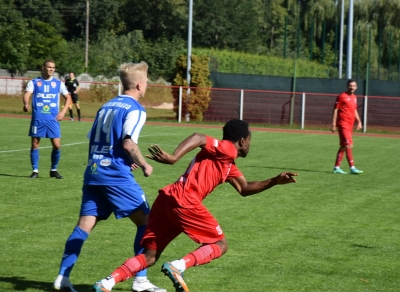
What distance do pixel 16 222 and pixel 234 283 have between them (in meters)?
3.58

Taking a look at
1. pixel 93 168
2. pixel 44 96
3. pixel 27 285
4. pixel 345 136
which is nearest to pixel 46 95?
pixel 44 96

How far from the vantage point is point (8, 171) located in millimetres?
A: 14688

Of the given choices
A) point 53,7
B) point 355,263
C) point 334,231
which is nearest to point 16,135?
point 334,231

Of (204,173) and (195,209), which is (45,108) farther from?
(195,209)

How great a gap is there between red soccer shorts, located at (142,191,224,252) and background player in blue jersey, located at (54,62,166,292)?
0.32 m

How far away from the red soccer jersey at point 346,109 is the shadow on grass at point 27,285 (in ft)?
37.3

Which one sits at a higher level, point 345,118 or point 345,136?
point 345,118

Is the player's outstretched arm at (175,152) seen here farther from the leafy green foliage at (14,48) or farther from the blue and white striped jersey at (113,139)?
the leafy green foliage at (14,48)

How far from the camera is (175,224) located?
614 cm

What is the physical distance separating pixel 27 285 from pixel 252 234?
11.1 ft

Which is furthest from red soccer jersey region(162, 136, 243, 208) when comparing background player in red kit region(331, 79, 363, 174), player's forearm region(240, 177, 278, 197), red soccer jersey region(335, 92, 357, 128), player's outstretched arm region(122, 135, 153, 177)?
red soccer jersey region(335, 92, 357, 128)

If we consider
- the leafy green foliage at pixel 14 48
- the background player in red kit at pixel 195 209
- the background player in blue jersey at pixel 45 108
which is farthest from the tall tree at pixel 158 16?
the background player in red kit at pixel 195 209

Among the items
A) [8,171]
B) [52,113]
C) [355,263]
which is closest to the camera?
[355,263]

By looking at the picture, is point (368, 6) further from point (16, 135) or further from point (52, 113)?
point (52, 113)
